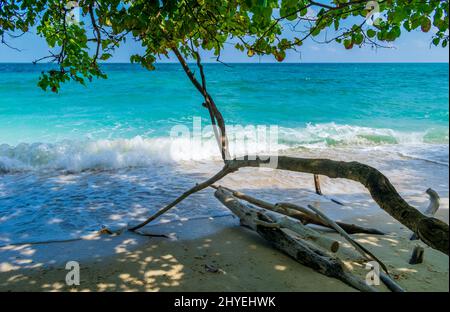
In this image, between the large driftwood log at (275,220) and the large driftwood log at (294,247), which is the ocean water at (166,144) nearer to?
the large driftwood log at (275,220)

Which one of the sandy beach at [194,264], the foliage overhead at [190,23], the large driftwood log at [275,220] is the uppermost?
the foliage overhead at [190,23]

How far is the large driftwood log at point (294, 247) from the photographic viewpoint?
11.0ft

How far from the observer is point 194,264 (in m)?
3.86

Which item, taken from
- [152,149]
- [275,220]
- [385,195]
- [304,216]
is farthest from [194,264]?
[152,149]

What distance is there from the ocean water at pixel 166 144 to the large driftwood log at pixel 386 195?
3.48 m

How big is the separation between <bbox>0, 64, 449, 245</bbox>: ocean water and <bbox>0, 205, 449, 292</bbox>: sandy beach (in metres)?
0.78

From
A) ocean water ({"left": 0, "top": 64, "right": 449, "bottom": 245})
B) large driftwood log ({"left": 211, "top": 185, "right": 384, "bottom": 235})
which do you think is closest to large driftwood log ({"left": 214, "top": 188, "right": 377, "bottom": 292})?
large driftwood log ({"left": 211, "top": 185, "right": 384, "bottom": 235})

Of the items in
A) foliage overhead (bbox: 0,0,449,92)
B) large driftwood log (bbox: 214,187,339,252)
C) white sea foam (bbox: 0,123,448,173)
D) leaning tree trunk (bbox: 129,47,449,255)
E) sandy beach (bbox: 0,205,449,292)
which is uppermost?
foliage overhead (bbox: 0,0,449,92)

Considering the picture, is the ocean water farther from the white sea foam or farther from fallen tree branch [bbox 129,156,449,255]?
fallen tree branch [bbox 129,156,449,255]

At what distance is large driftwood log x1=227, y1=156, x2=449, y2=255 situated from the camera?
5.31 feet

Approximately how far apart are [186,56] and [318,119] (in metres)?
15.4

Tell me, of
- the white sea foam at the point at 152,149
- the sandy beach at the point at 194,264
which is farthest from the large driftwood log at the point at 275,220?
the white sea foam at the point at 152,149

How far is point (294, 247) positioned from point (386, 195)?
208 centimetres
